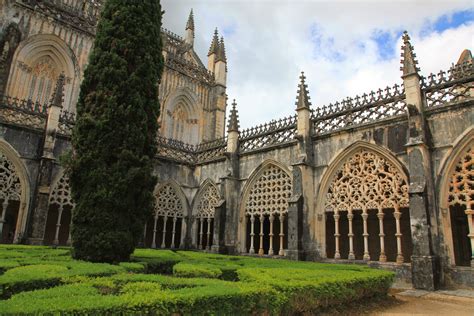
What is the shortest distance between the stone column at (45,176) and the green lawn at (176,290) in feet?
19.7

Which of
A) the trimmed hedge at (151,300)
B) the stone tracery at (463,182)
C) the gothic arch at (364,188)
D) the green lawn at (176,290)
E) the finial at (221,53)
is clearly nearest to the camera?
the trimmed hedge at (151,300)

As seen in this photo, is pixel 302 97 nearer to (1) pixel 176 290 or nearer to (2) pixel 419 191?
(2) pixel 419 191

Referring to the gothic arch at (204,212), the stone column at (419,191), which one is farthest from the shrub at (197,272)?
the gothic arch at (204,212)

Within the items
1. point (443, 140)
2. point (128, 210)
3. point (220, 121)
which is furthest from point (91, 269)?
point (220, 121)

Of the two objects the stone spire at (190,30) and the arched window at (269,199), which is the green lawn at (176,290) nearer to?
the arched window at (269,199)

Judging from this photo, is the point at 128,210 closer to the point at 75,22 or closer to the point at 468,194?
the point at 468,194

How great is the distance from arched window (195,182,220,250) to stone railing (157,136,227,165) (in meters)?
1.71

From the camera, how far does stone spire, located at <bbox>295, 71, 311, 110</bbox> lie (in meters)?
14.3

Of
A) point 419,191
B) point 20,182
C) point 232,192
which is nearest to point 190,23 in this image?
point 232,192

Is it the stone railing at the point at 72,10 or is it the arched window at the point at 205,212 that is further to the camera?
the stone railing at the point at 72,10

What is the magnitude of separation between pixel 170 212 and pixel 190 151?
12.2 feet

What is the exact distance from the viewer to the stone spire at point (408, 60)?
1146 cm

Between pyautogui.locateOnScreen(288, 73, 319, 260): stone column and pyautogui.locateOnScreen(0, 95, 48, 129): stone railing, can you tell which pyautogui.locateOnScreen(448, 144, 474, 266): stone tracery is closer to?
pyautogui.locateOnScreen(288, 73, 319, 260): stone column

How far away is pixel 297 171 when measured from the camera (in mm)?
13383
